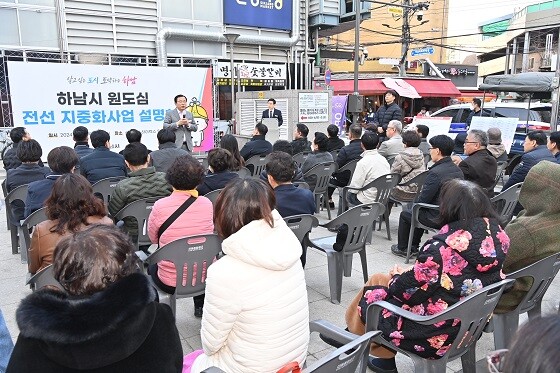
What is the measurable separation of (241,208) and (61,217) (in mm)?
1349

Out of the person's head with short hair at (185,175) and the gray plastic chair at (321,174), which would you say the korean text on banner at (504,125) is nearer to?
the gray plastic chair at (321,174)

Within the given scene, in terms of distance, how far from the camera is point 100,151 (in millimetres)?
5246

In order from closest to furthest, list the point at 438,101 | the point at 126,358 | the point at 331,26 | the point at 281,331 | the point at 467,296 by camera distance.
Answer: the point at 126,358
the point at 281,331
the point at 467,296
the point at 331,26
the point at 438,101

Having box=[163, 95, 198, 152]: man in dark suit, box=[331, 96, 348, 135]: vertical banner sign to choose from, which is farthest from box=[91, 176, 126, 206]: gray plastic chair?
box=[331, 96, 348, 135]: vertical banner sign

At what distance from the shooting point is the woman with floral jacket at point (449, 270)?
2.22 metres

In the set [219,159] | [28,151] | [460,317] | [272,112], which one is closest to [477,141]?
[219,159]

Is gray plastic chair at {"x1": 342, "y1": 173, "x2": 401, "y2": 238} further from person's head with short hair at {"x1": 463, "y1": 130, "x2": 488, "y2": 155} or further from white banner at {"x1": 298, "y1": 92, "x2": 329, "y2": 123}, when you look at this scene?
white banner at {"x1": 298, "y1": 92, "x2": 329, "y2": 123}

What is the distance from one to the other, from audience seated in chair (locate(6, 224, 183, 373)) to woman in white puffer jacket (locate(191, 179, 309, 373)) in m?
0.30

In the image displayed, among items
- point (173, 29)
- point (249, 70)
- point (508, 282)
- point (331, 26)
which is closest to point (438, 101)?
point (331, 26)

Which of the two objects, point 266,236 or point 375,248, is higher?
point 266,236

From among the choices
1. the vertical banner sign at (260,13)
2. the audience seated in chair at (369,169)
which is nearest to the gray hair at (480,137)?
the audience seated in chair at (369,169)

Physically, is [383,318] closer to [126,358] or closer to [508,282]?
[508,282]

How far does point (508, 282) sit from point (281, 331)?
1204mm

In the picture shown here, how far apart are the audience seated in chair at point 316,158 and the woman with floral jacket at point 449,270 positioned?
369 centimetres
